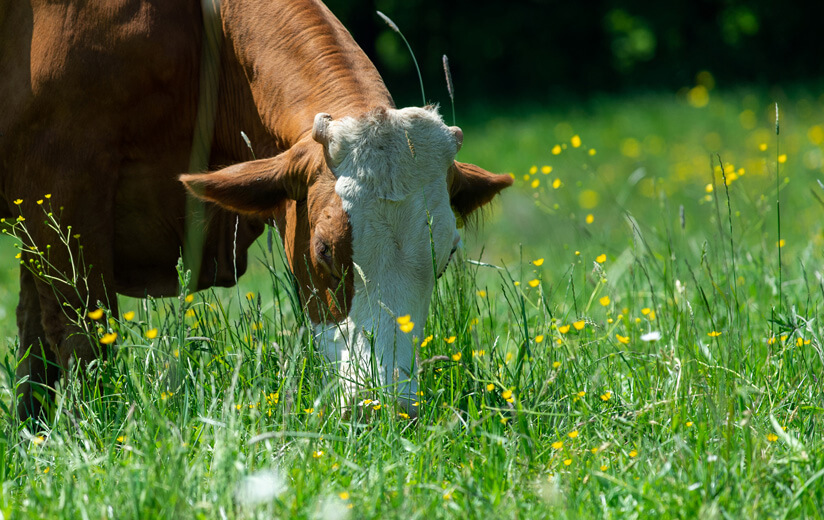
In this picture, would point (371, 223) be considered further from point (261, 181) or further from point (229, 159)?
point (229, 159)

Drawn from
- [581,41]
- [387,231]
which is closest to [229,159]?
[387,231]

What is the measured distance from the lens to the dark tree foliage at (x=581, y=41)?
17250mm

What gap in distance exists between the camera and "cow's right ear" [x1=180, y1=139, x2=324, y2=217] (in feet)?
11.1

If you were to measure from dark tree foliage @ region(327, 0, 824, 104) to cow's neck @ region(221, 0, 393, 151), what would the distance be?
43.8ft

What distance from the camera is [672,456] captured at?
2.74 meters

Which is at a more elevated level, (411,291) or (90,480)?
(411,291)

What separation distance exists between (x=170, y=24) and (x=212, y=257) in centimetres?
107

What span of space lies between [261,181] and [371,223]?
52 cm

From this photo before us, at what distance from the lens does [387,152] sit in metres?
3.21

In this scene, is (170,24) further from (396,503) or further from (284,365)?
(396,503)

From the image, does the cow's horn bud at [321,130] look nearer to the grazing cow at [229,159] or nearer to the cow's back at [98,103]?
the grazing cow at [229,159]

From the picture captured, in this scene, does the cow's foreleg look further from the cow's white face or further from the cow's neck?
the cow's white face

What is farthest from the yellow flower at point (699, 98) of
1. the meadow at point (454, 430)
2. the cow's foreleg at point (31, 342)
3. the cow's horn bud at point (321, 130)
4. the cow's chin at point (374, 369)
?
the cow's chin at point (374, 369)

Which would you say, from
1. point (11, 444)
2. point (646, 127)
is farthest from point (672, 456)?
point (646, 127)
